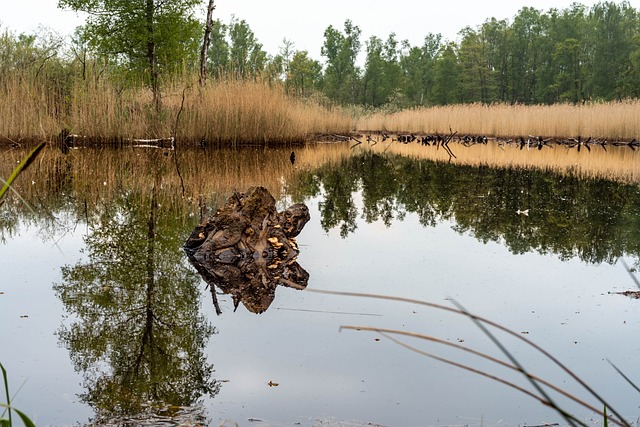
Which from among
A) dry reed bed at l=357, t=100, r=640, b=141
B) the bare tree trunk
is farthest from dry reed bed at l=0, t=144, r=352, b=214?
dry reed bed at l=357, t=100, r=640, b=141

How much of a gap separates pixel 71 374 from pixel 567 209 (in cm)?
646

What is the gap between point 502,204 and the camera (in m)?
8.17

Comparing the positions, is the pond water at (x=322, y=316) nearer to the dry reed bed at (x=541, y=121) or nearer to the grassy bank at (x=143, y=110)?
the grassy bank at (x=143, y=110)

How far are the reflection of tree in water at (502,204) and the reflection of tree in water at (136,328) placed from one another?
2093 mm

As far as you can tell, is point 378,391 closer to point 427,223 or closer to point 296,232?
point 296,232

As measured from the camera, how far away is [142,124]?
54.0 ft

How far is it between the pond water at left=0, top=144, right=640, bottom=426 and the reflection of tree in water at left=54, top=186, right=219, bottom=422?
0.04 feet

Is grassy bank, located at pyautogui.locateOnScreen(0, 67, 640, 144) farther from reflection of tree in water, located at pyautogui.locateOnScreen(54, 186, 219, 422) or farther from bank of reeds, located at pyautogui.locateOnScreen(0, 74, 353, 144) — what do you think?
reflection of tree in water, located at pyautogui.locateOnScreen(54, 186, 219, 422)

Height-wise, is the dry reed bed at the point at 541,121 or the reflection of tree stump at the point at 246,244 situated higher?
the dry reed bed at the point at 541,121

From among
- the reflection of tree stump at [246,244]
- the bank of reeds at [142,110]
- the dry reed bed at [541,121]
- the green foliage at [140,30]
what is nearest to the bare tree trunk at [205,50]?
the bank of reeds at [142,110]

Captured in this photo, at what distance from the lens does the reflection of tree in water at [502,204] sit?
5.91m

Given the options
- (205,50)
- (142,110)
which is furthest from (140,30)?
(142,110)

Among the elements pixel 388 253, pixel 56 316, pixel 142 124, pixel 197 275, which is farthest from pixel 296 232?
pixel 142 124

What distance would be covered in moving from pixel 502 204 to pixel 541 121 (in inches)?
737
